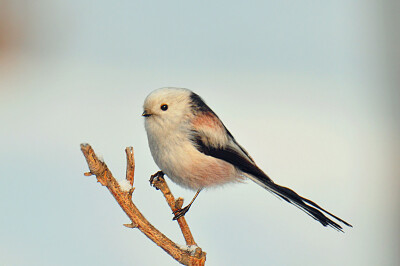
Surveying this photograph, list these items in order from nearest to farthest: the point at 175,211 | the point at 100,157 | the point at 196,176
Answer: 1. the point at 100,157
2. the point at 175,211
3. the point at 196,176

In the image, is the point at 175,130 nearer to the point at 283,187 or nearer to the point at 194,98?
the point at 194,98

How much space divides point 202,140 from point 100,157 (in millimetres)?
585

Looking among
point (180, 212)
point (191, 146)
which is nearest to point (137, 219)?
point (180, 212)

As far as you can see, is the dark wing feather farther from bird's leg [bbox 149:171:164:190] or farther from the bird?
bird's leg [bbox 149:171:164:190]

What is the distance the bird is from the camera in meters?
1.85

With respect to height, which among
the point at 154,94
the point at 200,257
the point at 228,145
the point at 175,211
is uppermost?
the point at 154,94

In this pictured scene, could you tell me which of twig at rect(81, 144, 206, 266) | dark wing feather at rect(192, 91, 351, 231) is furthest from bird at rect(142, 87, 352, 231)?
twig at rect(81, 144, 206, 266)

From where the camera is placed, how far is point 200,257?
148cm

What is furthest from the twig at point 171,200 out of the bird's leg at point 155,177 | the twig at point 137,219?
the twig at point 137,219

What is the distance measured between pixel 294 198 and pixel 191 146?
0.48m

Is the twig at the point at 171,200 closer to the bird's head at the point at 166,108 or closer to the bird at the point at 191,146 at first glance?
the bird at the point at 191,146

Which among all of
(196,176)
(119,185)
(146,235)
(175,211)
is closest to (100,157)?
(119,185)

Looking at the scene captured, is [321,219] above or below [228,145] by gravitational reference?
below

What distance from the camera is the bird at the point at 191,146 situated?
185 cm
